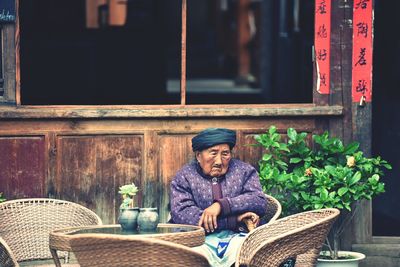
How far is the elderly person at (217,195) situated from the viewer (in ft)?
24.6

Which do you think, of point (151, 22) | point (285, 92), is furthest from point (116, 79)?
point (285, 92)

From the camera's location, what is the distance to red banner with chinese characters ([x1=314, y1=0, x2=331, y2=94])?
8.98 metres

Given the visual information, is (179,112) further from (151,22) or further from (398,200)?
(151,22)

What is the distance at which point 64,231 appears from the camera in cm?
700

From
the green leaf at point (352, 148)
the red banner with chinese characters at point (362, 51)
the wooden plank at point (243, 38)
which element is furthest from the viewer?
the wooden plank at point (243, 38)

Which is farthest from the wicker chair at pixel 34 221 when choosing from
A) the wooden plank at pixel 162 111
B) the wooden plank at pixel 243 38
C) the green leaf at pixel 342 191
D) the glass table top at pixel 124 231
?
the wooden plank at pixel 243 38

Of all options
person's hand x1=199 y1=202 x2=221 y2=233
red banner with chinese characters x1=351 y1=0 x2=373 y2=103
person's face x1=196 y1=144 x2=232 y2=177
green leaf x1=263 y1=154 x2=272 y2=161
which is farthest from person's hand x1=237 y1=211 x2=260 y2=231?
red banner with chinese characters x1=351 y1=0 x2=373 y2=103

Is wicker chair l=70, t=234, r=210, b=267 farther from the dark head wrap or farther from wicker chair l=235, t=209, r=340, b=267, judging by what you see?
the dark head wrap

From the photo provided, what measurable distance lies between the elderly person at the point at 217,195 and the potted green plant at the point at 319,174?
0.74 meters

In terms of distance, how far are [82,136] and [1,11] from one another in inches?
A: 48.6

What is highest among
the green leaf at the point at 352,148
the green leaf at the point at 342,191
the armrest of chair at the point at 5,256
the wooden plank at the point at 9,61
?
the wooden plank at the point at 9,61

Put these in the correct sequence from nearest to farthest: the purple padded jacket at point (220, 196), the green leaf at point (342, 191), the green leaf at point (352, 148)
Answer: the purple padded jacket at point (220, 196) → the green leaf at point (342, 191) → the green leaf at point (352, 148)

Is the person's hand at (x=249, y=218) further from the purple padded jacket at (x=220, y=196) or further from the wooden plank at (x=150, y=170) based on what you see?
the wooden plank at (x=150, y=170)

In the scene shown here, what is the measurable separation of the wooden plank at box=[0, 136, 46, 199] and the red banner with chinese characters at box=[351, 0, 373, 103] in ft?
9.02
